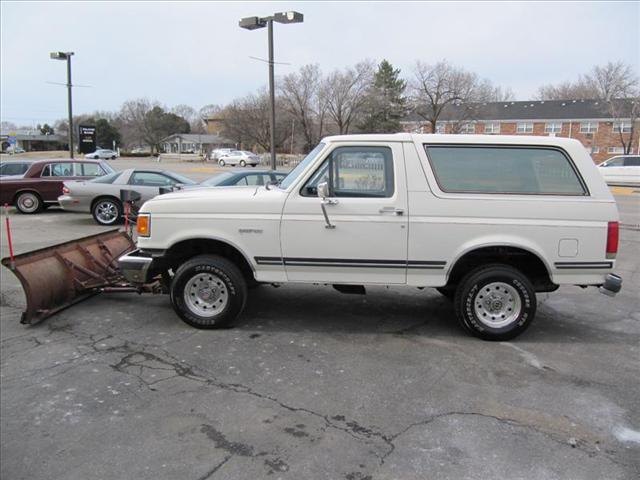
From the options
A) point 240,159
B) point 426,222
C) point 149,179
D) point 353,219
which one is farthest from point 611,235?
point 240,159

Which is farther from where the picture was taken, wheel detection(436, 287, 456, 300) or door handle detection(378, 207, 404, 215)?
wheel detection(436, 287, 456, 300)

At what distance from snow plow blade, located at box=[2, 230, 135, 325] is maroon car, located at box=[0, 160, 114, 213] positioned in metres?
9.00

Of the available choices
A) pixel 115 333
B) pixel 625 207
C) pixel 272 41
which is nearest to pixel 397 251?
pixel 115 333

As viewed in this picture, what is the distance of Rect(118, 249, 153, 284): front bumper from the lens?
18.3 ft

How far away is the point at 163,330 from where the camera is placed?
5629 millimetres

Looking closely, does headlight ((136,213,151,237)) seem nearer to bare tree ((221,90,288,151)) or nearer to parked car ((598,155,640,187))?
parked car ((598,155,640,187))

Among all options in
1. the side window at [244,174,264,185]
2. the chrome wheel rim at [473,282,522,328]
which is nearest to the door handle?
the chrome wheel rim at [473,282,522,328]

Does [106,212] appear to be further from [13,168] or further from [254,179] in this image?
[13,168]

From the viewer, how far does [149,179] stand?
1355 cm

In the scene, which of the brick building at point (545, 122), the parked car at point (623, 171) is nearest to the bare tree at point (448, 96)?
the brick building at point (545, 122)

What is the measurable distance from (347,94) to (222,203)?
5442cm

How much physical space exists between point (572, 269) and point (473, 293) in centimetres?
97

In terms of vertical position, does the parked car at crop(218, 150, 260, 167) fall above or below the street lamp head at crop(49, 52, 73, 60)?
below

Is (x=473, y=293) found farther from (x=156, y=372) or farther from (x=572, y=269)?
(x=156, y=372)
